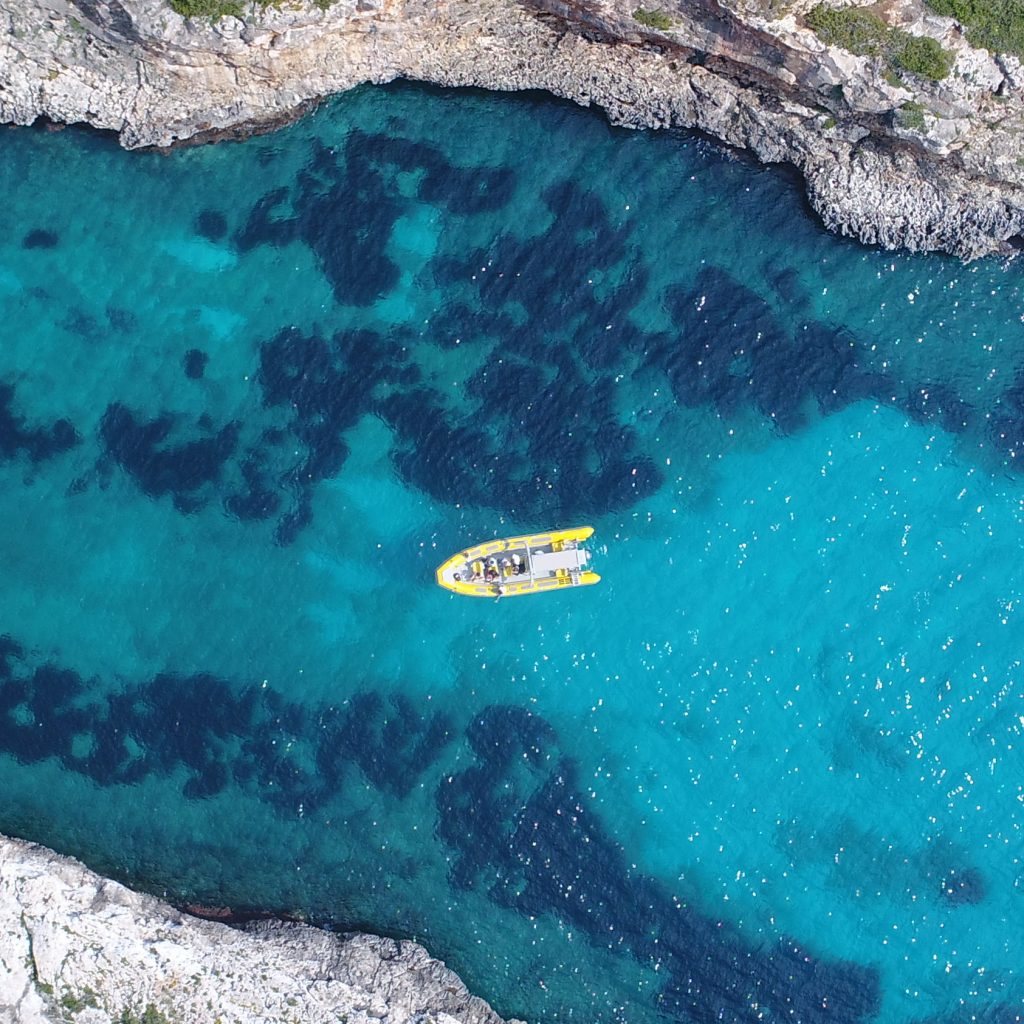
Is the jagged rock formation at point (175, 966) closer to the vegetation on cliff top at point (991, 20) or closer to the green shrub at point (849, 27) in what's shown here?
the green shrub at point (849, 27)

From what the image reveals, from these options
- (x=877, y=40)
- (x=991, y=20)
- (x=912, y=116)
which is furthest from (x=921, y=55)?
(x=991, y=20)

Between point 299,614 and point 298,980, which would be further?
point 299,614

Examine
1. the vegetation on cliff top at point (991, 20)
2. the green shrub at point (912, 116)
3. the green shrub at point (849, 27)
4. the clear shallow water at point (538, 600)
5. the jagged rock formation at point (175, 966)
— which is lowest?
the jagged rock formation at point (175, 966)

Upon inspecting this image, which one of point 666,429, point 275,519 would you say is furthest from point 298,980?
point 666,429

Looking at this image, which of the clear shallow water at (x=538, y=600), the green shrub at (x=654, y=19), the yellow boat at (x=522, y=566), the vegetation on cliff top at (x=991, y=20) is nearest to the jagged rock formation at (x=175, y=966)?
the clear shallow water at (x=538, y=600)

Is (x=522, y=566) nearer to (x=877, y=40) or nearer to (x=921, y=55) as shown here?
(x=877, y=40)

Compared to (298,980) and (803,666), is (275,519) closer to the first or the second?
(298,980)

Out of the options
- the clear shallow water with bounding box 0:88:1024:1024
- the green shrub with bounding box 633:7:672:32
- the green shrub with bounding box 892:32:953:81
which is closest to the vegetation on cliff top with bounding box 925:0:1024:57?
the green shrub with bounding box 892:32:953:81
